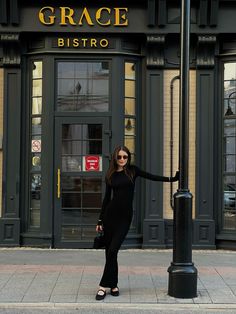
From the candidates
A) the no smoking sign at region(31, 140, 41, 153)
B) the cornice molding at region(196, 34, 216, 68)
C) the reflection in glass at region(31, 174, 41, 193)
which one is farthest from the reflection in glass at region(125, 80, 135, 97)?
the reflection in glass at region(31, 174, 41, 193)

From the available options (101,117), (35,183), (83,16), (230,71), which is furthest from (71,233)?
(230,71)

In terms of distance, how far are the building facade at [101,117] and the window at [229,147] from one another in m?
0.02

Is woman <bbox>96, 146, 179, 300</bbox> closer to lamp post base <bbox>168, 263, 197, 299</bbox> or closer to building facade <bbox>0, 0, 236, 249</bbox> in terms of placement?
lamp post base <bbox>168, 263, 197, 299</bbox>

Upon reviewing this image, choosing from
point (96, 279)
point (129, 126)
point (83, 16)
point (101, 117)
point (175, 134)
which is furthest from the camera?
point (129, 126)

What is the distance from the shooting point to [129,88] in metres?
10.0

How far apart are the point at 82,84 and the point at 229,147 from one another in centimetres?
300

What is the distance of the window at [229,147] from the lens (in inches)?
390

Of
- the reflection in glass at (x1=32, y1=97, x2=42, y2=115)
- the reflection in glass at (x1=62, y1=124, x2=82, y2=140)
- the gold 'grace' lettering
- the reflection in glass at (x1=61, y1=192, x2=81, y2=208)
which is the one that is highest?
the gold 'grace' lettering

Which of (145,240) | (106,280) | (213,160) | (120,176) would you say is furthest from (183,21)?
(145,240)

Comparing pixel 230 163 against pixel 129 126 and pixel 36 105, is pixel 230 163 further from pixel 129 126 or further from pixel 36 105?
pixel 36 105

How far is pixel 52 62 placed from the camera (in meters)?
9.77

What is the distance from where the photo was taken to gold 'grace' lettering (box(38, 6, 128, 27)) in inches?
379

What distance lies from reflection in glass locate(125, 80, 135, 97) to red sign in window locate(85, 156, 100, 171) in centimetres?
134

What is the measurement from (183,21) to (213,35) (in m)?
3.34
